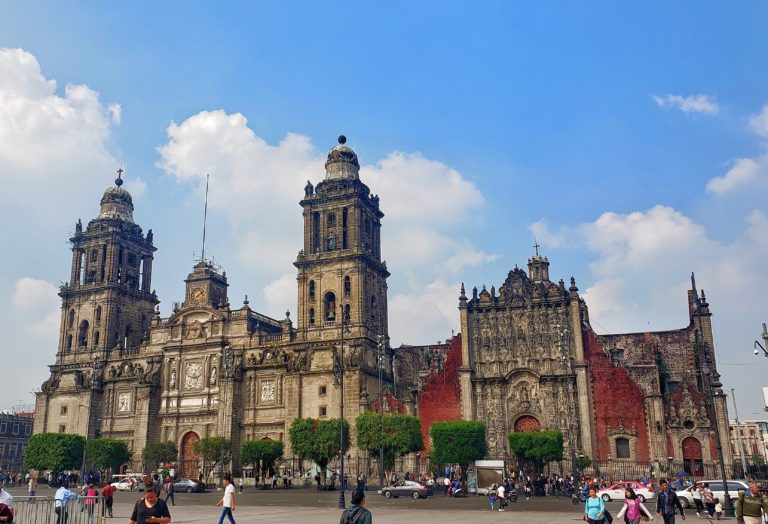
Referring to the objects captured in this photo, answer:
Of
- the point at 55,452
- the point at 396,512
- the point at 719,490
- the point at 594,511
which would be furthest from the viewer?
the point at 55,452

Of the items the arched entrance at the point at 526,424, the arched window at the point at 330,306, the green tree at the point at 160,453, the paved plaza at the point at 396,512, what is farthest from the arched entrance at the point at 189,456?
the arched entrance at the point at 526,424

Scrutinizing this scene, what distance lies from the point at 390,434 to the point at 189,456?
26.0 m

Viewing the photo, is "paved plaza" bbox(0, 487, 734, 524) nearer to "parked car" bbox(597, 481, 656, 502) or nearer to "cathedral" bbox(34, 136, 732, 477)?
"parked car" bbox(597, 481, 656, 502)

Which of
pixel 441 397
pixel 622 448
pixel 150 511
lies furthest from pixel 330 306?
pixel 150 511

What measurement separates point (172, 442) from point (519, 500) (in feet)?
127

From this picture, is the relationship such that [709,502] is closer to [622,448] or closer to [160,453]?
[622,448]

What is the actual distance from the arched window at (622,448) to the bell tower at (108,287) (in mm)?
51634

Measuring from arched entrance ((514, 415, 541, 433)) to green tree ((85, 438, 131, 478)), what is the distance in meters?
37.2

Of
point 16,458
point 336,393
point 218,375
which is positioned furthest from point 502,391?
point 16,458

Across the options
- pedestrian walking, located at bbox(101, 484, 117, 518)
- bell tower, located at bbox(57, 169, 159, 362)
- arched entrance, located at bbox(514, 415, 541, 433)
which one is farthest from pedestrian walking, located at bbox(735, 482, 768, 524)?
bell tower, located at bbox(57, 169, 159, 362)

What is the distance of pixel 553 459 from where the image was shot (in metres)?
49.8

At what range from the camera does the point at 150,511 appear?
11586 mm

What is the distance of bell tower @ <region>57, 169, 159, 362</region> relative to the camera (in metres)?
77.6

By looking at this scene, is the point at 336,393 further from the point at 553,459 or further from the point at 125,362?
the point at 125,362
